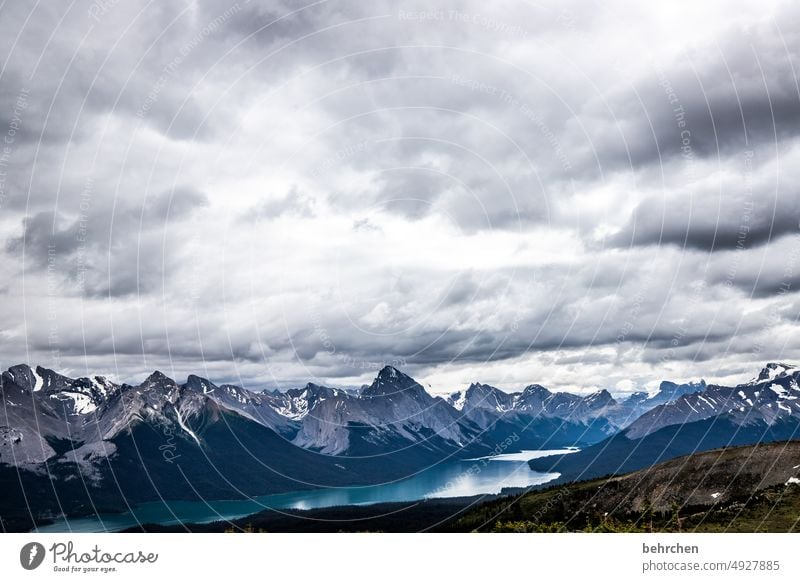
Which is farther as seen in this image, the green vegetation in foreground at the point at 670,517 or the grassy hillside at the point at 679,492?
the grassy hillside at the point at 679,492

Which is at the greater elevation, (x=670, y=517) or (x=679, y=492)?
(x=679, y=492)

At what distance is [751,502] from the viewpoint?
5000 inches

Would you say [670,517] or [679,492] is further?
[679,492]

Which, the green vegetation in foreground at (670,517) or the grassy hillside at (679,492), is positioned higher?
the grassy hillside at (679,492)

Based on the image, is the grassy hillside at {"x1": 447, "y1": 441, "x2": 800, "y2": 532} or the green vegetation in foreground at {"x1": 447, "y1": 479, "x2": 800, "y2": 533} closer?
the green vegetation in foreground at {"x1": 447, "y1": 479, "x2": 800, "y2": 533}

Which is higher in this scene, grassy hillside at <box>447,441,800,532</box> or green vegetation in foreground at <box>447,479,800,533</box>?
grassy hillside at <box>447,441,800,532</box>
